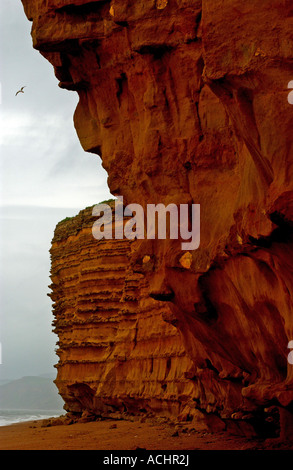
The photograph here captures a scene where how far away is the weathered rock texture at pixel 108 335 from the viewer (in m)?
22.0

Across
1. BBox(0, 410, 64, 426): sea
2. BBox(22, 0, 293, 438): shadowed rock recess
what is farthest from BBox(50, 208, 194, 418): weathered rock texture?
BBox(0, 410, 64, 426): sea

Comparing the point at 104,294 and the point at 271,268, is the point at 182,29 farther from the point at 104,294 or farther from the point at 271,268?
the point at 104,294

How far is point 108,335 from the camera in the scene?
26.7m

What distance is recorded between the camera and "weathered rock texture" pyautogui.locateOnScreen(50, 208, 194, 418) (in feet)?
72.1

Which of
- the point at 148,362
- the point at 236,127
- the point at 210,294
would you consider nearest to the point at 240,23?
the point at 236,127

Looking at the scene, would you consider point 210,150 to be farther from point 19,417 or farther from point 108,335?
point 19,417

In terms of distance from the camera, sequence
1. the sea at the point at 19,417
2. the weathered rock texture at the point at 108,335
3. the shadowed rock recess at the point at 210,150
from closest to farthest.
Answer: the shadowed rock recess at the point at 210,150 → the weathered rock texture at the point at 108,335 → the sea at the point at 19,417

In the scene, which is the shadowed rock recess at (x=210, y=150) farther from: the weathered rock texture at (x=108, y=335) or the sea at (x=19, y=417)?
the sea at (x=19, y=417)

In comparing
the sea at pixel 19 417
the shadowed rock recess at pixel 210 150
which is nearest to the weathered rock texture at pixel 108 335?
the shadowed rock recess at pixel 210 150

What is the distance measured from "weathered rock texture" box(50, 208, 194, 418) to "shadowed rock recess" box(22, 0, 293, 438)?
816 centimetres

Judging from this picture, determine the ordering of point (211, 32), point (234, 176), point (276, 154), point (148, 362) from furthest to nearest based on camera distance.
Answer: point (148, 362), point (234, 176), point (211, 32), point (276, 154)

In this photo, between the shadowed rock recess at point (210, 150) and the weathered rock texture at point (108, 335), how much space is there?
26.8ft

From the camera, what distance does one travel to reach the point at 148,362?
2306 cm
